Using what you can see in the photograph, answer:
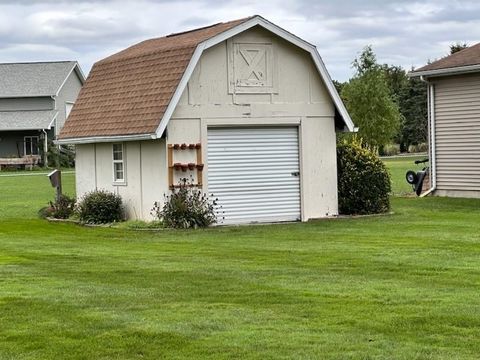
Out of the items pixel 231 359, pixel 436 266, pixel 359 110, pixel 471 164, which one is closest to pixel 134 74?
pixel 471 164

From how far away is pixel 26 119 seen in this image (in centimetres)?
6869

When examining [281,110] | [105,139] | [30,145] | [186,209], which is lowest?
[186,209]

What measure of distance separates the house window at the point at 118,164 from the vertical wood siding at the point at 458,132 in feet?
35.0

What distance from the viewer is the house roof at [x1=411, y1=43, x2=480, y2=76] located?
28.9 meters

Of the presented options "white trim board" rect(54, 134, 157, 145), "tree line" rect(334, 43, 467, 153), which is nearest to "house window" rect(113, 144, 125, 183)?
"white trim board" rect(54, 134, 157, 145)

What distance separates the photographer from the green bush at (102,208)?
80.9 ft

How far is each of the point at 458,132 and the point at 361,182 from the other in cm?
609

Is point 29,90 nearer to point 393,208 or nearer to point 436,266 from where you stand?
point 393,208

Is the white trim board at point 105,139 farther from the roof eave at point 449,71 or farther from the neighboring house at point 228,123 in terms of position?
the roof eave at point 449,71

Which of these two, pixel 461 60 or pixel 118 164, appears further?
pixel 461 60

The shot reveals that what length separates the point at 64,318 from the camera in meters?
10.3

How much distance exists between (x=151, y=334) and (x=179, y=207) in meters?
13.2

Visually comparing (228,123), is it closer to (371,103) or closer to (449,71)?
(449,71)

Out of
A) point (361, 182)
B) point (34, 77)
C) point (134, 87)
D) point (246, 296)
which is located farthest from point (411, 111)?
point (246, 296)
